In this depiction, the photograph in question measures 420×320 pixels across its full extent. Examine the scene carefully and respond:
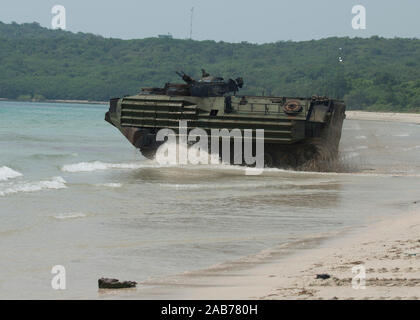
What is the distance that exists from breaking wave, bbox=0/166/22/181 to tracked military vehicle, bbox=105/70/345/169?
4486 millimetres

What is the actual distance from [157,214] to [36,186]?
237 inches

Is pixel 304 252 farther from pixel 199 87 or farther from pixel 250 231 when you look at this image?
pixel 199 87

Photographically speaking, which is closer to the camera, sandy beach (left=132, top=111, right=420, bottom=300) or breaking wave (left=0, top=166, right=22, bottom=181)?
sandy beach (left=132, top=111, right=420, bottom=300)

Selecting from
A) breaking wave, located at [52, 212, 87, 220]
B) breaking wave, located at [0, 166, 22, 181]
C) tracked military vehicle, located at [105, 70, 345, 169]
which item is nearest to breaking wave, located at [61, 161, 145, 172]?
tracked military vehicle, located at [105, 70, 345, 169]

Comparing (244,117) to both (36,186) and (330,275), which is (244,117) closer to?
(36,186)

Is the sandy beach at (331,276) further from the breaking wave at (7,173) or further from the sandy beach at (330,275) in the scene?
the breaking wave at (7,173)

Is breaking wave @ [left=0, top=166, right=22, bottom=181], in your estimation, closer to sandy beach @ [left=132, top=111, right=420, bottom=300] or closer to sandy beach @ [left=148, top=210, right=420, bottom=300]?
sandy beach @ [left=132, top=111, right=420, bottom=300]

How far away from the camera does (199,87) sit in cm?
3053

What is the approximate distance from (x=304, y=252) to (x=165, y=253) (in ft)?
7.10

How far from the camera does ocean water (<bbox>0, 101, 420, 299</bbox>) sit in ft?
40.0

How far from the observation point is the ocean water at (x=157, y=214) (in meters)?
12.2

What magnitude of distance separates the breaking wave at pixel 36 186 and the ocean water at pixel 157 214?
29mm

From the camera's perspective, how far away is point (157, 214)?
17.7 meters

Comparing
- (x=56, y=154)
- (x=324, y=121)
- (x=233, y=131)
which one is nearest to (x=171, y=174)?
(x=233, y=131)
